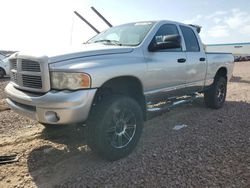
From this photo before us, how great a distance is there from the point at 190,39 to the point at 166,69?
167 cm

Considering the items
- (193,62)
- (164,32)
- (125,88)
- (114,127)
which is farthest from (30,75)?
(193,62)

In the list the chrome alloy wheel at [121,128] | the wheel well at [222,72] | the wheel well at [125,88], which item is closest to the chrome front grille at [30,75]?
the wheel well at [125,88]

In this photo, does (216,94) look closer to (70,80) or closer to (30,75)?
(70,80)

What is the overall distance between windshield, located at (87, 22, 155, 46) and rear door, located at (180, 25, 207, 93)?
1.20m

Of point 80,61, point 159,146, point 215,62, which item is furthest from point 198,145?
point 215,62

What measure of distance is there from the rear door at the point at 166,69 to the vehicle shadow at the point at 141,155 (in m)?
0.83

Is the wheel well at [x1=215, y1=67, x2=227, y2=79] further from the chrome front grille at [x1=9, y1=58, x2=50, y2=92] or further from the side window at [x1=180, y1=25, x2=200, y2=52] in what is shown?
the chrome front grille at [x1=9, y1=58, x2=50, y2=92]

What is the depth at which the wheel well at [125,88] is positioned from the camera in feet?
13.4

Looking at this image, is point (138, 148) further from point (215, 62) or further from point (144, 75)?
point (215, 62)

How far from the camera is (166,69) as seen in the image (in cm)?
509

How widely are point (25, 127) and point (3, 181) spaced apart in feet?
7.74

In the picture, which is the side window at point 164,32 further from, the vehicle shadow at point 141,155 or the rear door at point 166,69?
the vehicle shadow at point 141,155

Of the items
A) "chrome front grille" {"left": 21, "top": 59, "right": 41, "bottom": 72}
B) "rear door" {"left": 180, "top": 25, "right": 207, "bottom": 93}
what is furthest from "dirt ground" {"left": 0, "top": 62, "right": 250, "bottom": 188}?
"chrome front grille" {"left": 21, "top": 59, "right": 41, "bottom": 72}

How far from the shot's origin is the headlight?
3633 mm
